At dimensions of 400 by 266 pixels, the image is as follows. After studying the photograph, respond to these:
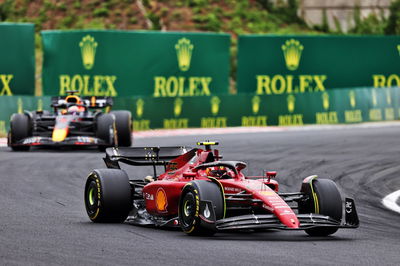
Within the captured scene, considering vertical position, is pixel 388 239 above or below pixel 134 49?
below

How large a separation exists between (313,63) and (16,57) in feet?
34.1

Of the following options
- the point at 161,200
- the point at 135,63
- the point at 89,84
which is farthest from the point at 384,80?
the point at 161,200

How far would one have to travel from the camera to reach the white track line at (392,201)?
1339 centimetres

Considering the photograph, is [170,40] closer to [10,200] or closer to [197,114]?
[197,114]

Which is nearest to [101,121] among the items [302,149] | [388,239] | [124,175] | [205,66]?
[302,149]

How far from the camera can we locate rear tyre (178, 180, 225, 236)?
9688mm

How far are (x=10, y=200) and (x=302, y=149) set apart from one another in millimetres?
10412

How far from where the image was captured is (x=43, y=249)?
28.8 ft

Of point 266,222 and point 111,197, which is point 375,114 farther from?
point 266,222

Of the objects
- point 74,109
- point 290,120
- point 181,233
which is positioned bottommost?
point 181,233

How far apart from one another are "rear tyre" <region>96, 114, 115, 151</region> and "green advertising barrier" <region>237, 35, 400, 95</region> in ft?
31.2

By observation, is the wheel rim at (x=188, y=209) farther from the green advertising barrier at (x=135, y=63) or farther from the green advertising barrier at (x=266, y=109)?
the green advertising barrier at (x=135, y=63)

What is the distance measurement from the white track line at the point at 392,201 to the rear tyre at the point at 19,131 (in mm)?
9962

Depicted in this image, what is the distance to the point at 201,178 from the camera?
34.3ft
